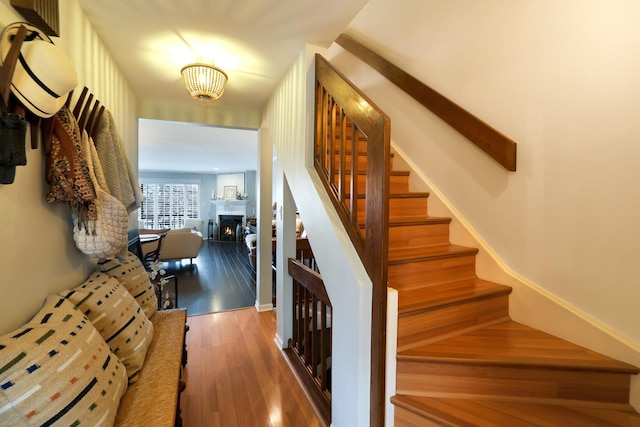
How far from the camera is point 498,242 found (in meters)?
1.73

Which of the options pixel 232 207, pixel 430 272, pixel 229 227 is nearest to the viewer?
pixel 430 272

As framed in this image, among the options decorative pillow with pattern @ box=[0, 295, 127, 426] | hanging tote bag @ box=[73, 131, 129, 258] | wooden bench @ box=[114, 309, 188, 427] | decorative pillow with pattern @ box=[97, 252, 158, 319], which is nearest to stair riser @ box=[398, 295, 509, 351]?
wooden bench @ box=[114, 309, 188, 427]

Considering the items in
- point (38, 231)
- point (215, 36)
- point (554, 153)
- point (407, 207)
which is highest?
point (215, 36)

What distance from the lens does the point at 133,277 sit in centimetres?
174

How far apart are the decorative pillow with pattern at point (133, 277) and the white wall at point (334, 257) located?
118 cm

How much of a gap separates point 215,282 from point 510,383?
167 inches

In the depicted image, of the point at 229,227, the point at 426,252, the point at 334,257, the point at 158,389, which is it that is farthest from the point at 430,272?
the point at 229,227

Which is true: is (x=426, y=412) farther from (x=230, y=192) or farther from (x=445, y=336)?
(x=230, y=192)

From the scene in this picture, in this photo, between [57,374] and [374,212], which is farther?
[374,212]

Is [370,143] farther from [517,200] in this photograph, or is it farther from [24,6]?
[24,6]

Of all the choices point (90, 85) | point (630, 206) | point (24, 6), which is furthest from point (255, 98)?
point (630, 206)

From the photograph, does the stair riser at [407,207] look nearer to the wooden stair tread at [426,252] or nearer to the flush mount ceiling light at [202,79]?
the wooden stair tread at [426,252]

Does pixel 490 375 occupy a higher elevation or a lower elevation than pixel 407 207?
lower

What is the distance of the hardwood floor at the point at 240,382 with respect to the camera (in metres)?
1.67
